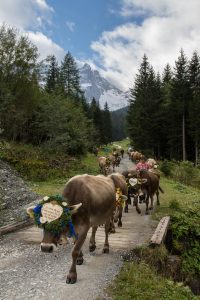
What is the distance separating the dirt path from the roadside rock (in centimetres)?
133

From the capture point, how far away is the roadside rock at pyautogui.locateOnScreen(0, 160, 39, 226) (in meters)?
14.6

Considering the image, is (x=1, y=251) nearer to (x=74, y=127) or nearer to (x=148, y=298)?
(x=148, y=298)

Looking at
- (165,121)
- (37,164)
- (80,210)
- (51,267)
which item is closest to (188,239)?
(51,267)

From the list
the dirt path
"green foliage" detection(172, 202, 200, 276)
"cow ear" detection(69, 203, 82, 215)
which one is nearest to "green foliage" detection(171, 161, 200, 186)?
"green foliage" detection(172, 202, 200, 276)

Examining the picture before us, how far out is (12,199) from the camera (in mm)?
17516

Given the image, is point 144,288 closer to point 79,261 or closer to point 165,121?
point 79,261

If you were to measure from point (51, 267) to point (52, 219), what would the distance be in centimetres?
260

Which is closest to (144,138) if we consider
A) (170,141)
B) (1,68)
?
(170,141)

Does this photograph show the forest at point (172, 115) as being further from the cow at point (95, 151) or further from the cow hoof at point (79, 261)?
the cow hoof at point (79, 261)

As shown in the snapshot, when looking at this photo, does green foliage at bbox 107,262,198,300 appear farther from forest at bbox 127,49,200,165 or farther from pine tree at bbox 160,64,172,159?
pine tree at bbox 160,64,172,159

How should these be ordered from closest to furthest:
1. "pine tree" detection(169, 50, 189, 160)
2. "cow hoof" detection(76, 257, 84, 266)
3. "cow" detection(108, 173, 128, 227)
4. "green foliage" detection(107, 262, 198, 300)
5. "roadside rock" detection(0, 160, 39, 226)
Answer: "green foliage" detection(107, 262, 198, 300) → "cow hoof" detection(76, 257, 84, 266) → "cow" detection(108, 173, 128, 227) → "roadside rock" detection(0, 160, 39, 226) → "pine tree" detection(169, 50, 189, 160)

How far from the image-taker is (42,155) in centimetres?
3256

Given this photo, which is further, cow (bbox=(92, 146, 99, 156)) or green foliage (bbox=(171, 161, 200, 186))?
cow (bbox=(92, 146, 99, 156))

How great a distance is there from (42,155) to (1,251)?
21898mm
